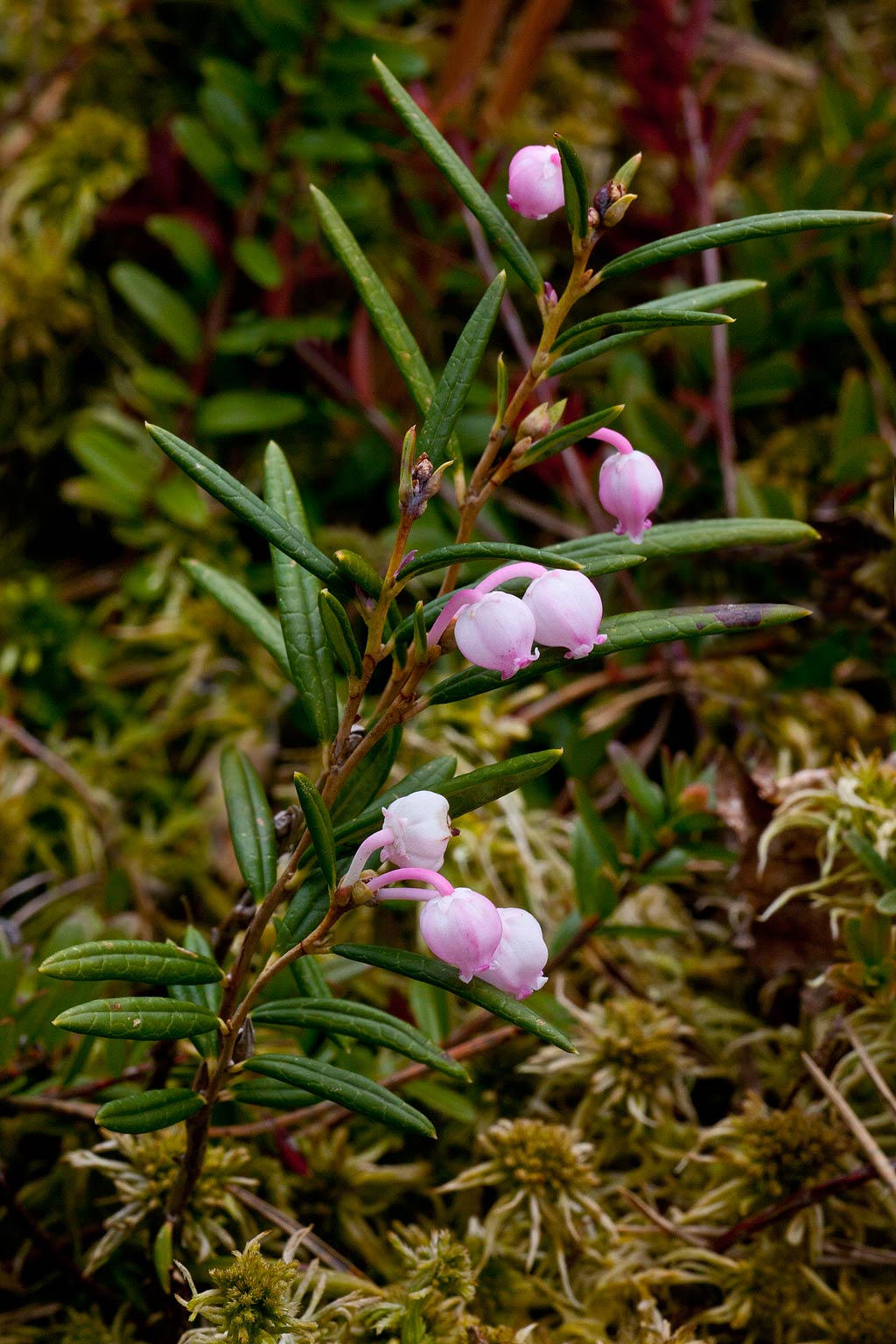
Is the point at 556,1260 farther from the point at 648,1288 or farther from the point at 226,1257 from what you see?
the point at 226,1257

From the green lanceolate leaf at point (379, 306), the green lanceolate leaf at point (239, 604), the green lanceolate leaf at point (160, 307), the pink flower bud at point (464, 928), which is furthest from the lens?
the green lanceolate leaf at point (160, 307)

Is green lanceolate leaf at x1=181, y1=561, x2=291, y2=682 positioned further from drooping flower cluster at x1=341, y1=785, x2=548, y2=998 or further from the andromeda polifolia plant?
drooping flower cluster at x1=341, y1=785, x2=548, y2=998

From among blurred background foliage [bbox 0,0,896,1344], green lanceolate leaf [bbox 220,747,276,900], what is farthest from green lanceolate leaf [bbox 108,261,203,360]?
green lanceolate leaf [bbox 220,747,276,900]

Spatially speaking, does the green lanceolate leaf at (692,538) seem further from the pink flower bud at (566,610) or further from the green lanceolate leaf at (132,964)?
the green lanceolate leaf at (132,964)

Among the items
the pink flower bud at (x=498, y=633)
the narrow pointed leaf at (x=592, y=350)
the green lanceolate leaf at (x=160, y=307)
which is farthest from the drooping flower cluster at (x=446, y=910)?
the green lanceolate leaf at (x=160, y=307)

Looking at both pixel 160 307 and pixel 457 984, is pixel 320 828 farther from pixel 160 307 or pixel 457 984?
pixel 160 307
